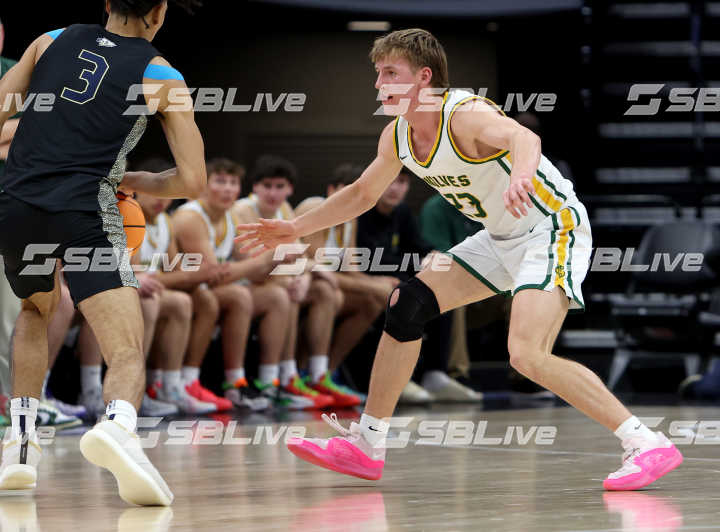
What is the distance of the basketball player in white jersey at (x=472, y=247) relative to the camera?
3.33m

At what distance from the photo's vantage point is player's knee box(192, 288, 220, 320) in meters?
6.49

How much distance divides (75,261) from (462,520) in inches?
48.2

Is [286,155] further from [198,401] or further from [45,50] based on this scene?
[45,50]

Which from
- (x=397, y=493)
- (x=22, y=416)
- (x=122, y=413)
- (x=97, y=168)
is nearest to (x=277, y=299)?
(x=22, y=416)

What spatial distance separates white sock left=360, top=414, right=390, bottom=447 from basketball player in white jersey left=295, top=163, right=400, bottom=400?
3593 millimetres

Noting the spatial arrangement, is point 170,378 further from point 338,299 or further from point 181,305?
point 338,299

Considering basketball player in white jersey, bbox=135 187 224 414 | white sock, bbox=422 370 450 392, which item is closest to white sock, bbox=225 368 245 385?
basketball player in white jersey, bbox=135 187 224 414

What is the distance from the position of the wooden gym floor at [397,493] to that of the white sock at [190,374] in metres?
1.67

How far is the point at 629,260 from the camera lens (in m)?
8.68

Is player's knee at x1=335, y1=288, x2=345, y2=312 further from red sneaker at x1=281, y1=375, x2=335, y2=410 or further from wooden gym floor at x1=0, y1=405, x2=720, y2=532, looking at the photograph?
wooden gym floor at x1=0, y1=405, x2=720, y2=532

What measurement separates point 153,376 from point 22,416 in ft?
9.83

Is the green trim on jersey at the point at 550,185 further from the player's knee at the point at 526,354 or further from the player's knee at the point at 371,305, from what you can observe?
the player's knee at the point at 371,305

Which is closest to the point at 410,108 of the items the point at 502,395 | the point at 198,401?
the point at 198,401

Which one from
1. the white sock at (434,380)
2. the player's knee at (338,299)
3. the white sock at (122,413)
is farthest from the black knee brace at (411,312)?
the white sock at (434,380)
